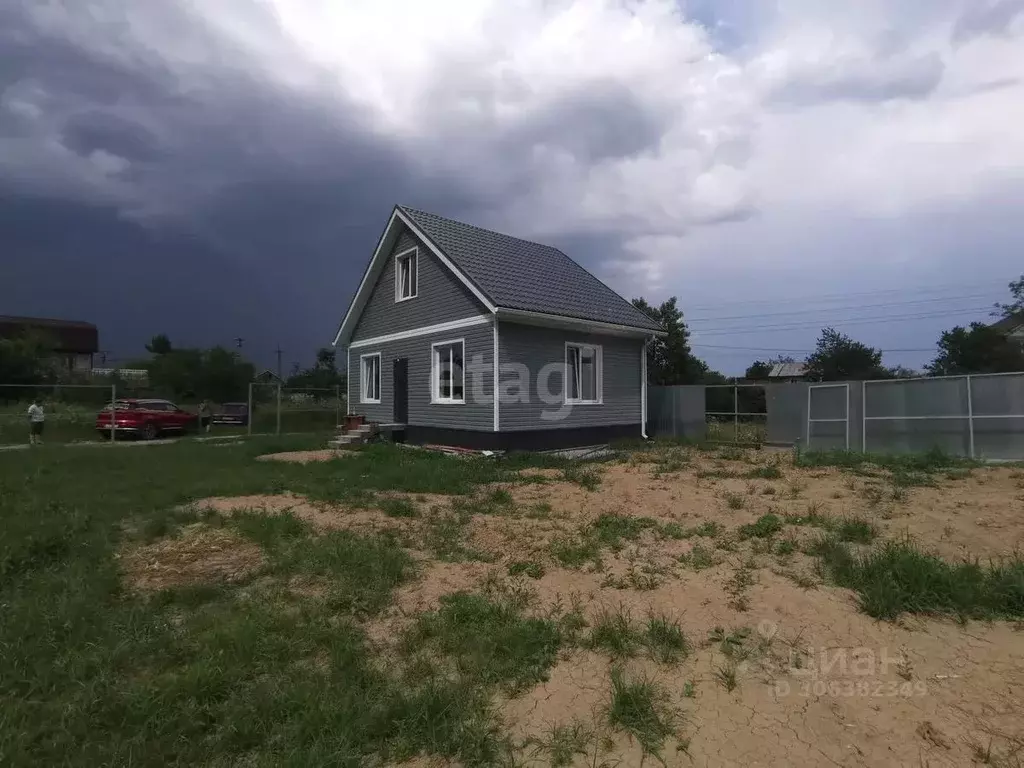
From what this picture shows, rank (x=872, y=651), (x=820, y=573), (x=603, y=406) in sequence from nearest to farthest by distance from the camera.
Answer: (x=872, y=651) → (x=820, y=573) → (x=603, y=406)

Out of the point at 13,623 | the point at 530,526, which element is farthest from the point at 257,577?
the point at 530,526

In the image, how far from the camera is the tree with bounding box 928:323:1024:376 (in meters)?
28.7

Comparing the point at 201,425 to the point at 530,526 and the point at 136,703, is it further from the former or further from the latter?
the point at 136,703

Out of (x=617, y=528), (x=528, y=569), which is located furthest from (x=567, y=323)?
(x=528, y=569)

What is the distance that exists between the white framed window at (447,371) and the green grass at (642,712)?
1055 centimetres

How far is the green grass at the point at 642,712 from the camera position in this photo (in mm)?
2928

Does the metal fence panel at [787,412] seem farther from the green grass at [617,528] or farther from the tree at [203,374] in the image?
the tree at [203,374]

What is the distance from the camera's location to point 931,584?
4293mm

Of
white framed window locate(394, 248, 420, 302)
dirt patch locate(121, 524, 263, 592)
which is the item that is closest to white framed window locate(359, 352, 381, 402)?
white framed window locate(394, 248, 420, 302)

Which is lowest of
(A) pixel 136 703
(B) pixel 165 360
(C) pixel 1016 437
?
(A) pixel 136 703

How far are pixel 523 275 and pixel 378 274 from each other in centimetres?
493

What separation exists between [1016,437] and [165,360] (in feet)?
149

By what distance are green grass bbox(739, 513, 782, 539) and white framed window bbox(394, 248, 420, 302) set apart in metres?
11.0

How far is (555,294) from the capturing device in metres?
14.9
